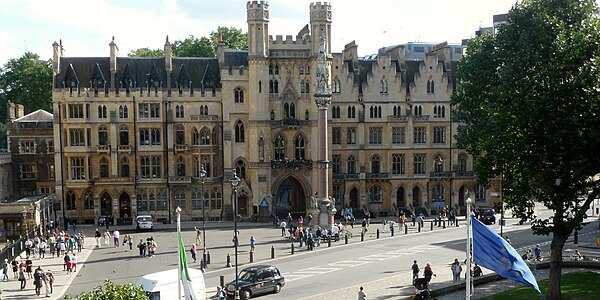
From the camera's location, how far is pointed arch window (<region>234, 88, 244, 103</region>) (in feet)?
216

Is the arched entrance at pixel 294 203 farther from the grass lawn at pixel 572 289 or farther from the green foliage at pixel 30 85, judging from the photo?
the green foliage at pixel 30 85

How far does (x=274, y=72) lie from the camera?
6531 centimetres

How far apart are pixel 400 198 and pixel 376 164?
4.91 m

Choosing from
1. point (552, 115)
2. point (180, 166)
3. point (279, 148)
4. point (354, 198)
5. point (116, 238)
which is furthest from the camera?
point (354, 198)

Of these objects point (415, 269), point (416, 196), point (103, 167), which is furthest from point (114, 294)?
point (416, 196)

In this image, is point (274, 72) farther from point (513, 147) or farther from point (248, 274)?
point (513, 147)

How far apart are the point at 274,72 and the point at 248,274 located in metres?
34.0

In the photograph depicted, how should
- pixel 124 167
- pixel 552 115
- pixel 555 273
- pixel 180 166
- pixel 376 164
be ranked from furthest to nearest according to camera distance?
pixel 376 164, pixel 180 166, pixel 124 167, pixel 555 273, pixel 552 115

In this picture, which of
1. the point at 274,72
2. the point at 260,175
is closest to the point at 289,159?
the point at 260,175

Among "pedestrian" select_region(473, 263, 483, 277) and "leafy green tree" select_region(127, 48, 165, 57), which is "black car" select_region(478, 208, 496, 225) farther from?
"leafy green tree" select_region(127, 48, 165, 57)

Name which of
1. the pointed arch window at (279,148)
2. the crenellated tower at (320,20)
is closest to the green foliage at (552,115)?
the crenellated tower at (320,20)

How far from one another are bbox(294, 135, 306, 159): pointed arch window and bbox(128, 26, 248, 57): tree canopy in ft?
82.8

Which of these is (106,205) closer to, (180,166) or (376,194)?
(180,166)

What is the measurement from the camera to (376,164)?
70.2 metres
